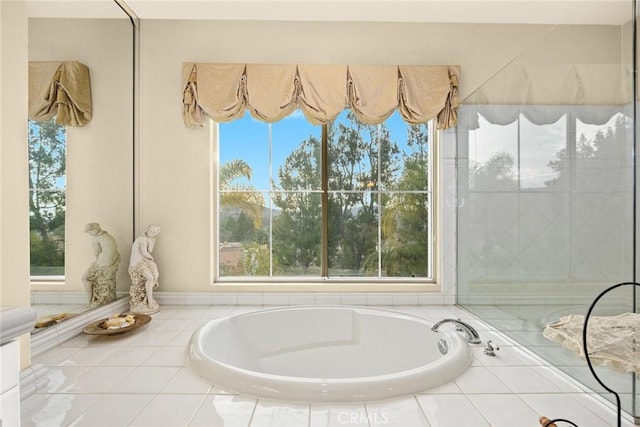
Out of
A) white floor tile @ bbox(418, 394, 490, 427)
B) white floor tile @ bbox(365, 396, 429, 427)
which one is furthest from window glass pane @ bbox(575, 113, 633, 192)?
white floor tile @ bbox(365, 396, 429, 427)

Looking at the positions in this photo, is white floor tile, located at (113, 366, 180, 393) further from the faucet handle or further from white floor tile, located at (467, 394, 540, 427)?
the faucet handle

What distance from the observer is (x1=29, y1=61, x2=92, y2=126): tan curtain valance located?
1.72 m

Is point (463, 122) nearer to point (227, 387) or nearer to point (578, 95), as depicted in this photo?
point (578, 95)

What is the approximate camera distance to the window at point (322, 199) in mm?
2840

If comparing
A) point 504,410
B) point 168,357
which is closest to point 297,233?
point 168,357

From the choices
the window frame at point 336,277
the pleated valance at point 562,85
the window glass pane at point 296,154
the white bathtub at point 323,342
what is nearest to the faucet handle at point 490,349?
the white bathtub at point 323,342

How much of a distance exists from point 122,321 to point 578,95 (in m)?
2.76

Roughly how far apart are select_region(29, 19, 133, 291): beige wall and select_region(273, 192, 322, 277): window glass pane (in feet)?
3.76

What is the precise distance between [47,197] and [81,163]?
1.25ft

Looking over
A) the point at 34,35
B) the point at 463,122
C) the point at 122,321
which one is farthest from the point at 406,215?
the point at 34,35

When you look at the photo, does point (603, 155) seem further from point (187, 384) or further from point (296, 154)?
point (187, 384)

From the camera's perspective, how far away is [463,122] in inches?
104

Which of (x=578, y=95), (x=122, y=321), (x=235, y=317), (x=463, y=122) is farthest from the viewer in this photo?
(x=463, y=122)

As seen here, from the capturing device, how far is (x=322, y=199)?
283cm
